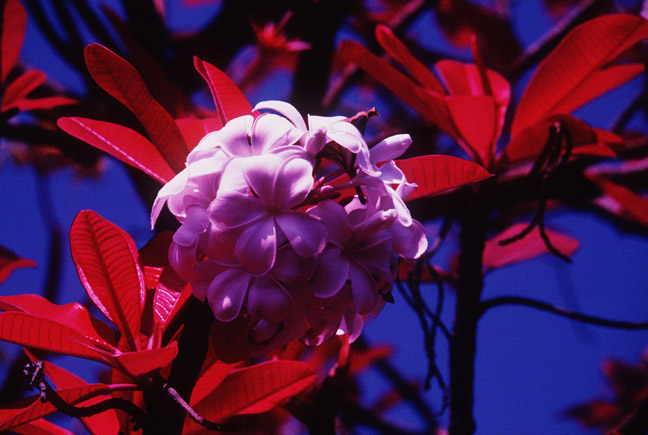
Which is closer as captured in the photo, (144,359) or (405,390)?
(144,359)

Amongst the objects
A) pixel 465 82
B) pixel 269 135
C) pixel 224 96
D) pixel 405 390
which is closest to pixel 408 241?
Result: pixel 269 135

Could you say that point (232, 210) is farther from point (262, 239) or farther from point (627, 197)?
point (627, 197)

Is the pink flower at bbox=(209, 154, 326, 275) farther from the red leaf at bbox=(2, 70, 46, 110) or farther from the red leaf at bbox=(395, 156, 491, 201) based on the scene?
the red leaf at bbox=(2, 70, 46, 110)

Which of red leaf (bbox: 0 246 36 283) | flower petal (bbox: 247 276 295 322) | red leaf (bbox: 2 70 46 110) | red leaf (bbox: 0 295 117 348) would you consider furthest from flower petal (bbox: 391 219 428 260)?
red leaf (bbox: 2 70 46 110)

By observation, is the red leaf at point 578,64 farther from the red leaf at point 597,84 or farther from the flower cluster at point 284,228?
the flower cluster at point 284,228

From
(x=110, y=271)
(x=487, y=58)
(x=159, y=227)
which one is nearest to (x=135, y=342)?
(x=110, y=271)

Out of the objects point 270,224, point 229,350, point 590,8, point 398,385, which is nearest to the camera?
point 270,224

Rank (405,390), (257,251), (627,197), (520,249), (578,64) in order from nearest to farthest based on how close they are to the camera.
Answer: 1. (257,251)
2. (578,64)
3. (627,197)
4. (520,249)
5. (405,390)

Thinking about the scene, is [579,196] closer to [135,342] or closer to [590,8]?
[590,8]
